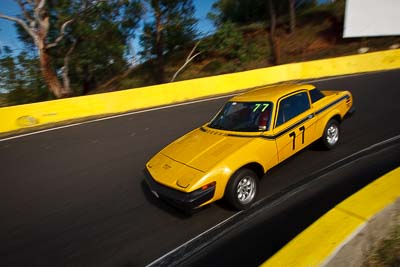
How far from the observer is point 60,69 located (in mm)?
26703

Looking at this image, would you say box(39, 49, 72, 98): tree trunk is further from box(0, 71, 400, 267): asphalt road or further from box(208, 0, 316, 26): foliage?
box(208, 0, 316, 26): foliage

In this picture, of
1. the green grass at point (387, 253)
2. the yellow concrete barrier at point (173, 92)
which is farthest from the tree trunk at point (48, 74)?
the green grass at point (387, 253)

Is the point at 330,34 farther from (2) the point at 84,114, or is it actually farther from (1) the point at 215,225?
(1) the point at 215,225

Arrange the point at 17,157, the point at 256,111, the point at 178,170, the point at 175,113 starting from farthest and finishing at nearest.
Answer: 1. the point at 175,113
2. the point at 17,157
3. the point at 256,111
4. the point at 178,170

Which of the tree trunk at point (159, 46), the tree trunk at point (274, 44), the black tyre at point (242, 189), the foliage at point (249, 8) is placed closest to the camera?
the black tyre at point (242, 189)

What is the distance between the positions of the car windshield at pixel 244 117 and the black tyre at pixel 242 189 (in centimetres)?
79

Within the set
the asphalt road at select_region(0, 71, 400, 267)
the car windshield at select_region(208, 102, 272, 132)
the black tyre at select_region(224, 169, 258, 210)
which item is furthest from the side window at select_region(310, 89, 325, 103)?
the black tyre at select_region(224, 169, 258, 210)

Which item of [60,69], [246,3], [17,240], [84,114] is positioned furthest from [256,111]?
[246,3]

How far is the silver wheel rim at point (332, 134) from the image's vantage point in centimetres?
586

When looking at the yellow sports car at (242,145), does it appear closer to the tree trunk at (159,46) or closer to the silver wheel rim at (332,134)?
the silver wheel rim at (332,134)

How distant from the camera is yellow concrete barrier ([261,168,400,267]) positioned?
2.38 meters

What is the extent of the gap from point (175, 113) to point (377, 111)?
686cm

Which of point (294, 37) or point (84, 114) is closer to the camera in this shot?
point (84, 114)

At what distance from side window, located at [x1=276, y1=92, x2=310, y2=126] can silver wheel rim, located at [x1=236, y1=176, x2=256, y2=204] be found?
1063 mm
